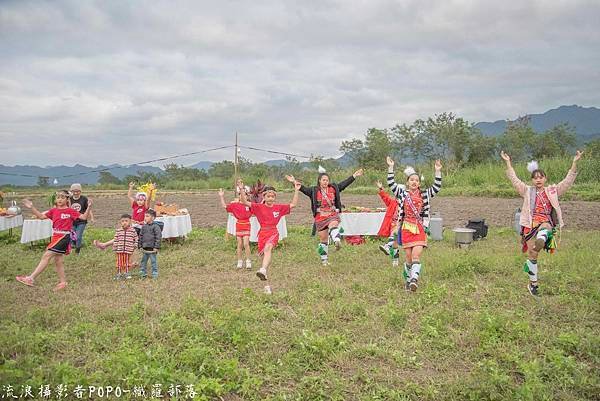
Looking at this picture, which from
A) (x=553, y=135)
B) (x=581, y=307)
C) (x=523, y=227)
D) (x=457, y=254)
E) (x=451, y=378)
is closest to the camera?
(x=451, y=378)

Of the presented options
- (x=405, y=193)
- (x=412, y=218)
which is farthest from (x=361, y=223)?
(x=412, y=218)

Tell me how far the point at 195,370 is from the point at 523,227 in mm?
5638

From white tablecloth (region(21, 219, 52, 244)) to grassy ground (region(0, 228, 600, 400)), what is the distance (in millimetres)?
4112

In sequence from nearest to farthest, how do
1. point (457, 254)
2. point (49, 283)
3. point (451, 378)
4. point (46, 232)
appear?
point (451, 378) → point (49, 283) → point (457, 254) → point (46, 232)

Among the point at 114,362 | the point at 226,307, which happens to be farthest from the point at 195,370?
the point at 226,307

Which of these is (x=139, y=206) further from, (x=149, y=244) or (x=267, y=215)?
(x=267, y=215)

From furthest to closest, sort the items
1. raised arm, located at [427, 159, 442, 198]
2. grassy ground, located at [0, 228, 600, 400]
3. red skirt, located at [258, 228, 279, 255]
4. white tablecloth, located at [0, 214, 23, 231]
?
white tablecloth, located at [0, 214, 23, 231]
red skirt, located at [258, 228, 279, 255]
raised arm, located at [427, 159, 442, 198]
grassy ground, located at [0, 228, 600, 400]

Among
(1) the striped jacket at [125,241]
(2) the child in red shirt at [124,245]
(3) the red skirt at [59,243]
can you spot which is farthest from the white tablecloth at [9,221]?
(3) the red skirt at [59,243]

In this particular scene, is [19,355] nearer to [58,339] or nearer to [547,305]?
[58,339]

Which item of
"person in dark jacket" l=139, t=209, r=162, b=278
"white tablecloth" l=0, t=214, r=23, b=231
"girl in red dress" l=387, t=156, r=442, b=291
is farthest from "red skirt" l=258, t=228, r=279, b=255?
"white tablecloth" l=0, t=214, r=23, b=231

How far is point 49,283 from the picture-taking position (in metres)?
8.54

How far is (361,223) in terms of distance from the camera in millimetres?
12852

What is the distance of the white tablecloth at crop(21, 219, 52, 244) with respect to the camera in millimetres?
12453

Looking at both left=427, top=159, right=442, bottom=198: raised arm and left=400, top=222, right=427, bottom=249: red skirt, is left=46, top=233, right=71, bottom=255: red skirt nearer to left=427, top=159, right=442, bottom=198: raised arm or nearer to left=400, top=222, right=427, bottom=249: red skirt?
left=400, top=222, right=427, bottom=249: red skirt
